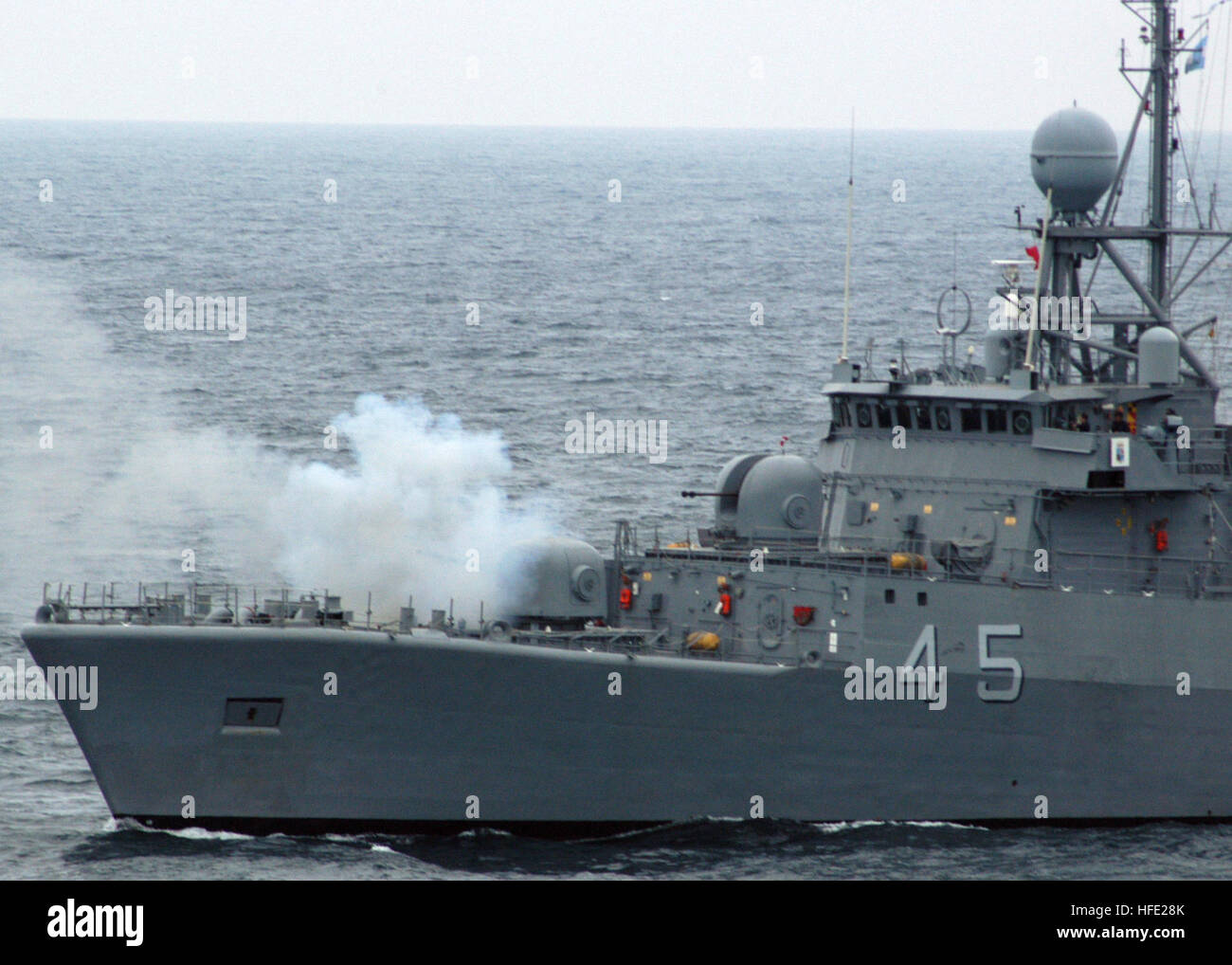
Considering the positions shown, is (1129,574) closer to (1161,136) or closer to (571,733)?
(1161,136)

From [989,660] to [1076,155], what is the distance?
7.25 m

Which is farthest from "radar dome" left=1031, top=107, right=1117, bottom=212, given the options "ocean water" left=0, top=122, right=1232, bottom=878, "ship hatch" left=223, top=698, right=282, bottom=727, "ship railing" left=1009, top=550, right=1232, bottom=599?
"ship hatch" left=223, top=698, right=282, bottom=727

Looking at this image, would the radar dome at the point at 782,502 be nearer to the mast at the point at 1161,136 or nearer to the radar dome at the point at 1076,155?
the radar dome at the point at 1076,155

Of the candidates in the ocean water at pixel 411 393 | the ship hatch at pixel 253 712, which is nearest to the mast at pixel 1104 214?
the ocean water at pixel 411 393

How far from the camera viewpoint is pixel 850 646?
2614 cm

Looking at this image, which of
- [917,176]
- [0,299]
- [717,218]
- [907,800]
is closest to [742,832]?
[907,800]

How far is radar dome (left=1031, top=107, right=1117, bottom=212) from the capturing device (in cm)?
2825

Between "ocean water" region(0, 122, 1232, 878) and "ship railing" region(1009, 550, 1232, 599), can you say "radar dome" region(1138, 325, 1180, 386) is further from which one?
"ocean water" region(0, 122, 1232, 878)

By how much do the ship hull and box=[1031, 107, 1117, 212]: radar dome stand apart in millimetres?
5928

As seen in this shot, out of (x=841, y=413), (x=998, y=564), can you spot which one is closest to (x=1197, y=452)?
(x=998, y=564)

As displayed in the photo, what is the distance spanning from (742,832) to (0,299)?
124 feet

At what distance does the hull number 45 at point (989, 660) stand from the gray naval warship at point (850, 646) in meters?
0.03

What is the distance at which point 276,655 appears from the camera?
24859mm
